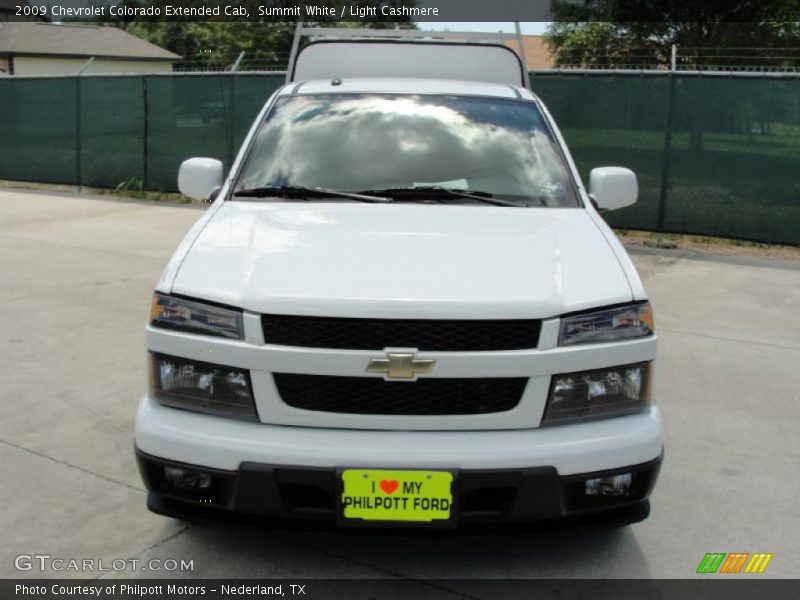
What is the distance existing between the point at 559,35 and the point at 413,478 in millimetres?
35250

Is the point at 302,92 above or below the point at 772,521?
above

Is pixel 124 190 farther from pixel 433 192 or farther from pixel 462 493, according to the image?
pixel 462 493

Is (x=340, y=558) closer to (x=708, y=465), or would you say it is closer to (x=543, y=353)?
(x=543, y=353)

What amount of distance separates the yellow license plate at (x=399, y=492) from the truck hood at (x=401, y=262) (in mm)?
515

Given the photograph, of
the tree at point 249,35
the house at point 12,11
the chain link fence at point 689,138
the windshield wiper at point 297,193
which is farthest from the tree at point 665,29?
the house at point 12,11

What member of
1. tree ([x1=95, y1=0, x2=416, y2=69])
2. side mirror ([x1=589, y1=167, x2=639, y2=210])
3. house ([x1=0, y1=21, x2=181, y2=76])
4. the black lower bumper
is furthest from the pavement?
house ([x1=0, y1=21, x2=181, y2=76])

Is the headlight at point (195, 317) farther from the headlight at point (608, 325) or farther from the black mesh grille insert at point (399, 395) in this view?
the headlight at point (608, 325)

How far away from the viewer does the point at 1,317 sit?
6820 millimetres

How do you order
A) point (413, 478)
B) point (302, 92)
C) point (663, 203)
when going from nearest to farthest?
point (413, 478) < point (302, 92) < point (663, 203)

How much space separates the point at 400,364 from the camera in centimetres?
289

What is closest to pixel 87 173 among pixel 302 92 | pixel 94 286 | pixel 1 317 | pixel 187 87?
pixel 187 87

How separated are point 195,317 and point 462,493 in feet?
3.57

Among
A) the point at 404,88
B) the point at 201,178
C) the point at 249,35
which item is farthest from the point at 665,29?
the point at 201,178

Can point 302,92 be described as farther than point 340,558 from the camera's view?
Yes
